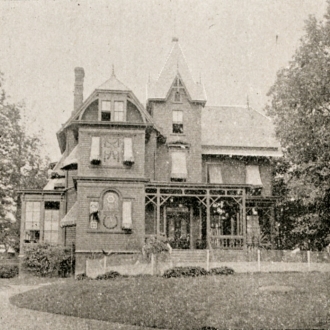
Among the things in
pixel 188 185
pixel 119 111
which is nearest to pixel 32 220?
pixel 119 111

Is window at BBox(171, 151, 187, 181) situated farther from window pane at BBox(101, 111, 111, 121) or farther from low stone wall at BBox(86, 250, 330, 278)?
low stone wall at BBox(86, 250, 330, 278)

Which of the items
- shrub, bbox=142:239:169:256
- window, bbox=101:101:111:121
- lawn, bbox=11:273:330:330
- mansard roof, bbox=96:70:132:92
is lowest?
lawn, bbox=11:273:330:330

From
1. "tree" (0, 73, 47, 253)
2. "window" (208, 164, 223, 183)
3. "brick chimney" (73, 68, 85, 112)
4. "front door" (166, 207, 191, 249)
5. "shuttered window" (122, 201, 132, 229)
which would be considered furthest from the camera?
"tree" (0, 73, 47, 253)

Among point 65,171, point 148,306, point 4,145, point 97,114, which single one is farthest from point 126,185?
point 4,145

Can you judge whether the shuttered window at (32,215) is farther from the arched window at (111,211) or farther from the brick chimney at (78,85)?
the brick chimney at (78,85)

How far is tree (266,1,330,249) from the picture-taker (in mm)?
26672

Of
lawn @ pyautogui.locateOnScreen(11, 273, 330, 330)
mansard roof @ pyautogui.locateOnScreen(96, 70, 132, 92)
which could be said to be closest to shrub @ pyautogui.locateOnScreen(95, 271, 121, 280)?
lawn @ pyautogui.locateOnScreen(11, 273, 330, 330)

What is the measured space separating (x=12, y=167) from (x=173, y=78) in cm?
1480

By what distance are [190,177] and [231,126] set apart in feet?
17.5

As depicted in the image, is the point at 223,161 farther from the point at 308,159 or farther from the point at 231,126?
the point at 308,159

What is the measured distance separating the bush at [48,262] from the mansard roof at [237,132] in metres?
10.4

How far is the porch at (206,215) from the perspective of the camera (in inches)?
1216

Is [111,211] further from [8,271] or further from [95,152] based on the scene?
[8,271]

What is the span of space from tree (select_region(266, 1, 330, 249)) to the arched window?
27.5 ft
